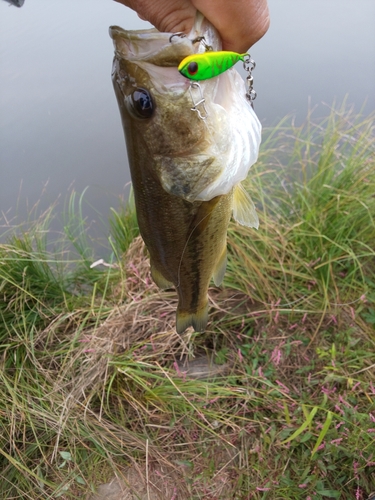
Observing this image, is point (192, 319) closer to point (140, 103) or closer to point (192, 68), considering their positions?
point (140, 103)

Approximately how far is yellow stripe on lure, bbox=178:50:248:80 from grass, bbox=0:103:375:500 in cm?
156

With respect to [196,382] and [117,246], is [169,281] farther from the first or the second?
[117,246]

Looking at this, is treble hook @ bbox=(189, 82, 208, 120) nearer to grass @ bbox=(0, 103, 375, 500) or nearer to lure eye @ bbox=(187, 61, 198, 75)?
lure eye @ bbox=(187, 61, 198, 75)

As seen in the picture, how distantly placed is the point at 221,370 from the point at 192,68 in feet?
6.11

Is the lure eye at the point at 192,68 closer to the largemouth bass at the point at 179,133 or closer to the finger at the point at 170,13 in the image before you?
the largemouth bass at the point at 179,133

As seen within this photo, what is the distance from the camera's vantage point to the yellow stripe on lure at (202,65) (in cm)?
92

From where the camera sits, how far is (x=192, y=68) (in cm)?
93

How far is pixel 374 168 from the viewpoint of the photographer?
2812mm

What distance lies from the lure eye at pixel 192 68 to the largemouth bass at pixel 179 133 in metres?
0.08

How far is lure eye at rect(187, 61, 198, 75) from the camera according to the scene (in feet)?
3.03

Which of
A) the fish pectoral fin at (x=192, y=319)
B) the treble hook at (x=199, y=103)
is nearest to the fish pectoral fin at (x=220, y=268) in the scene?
the fish pectoral fin at (x=192, y=319)

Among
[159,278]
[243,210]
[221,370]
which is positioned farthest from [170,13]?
[221,370]

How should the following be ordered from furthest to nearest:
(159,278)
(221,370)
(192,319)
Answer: (221,370)
(192,319)
(159,278)

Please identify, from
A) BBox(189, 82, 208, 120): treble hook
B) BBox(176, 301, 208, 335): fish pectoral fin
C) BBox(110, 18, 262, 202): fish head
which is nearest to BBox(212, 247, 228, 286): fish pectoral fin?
BBox(176, 301, 208, 335): fish pectoral fin
